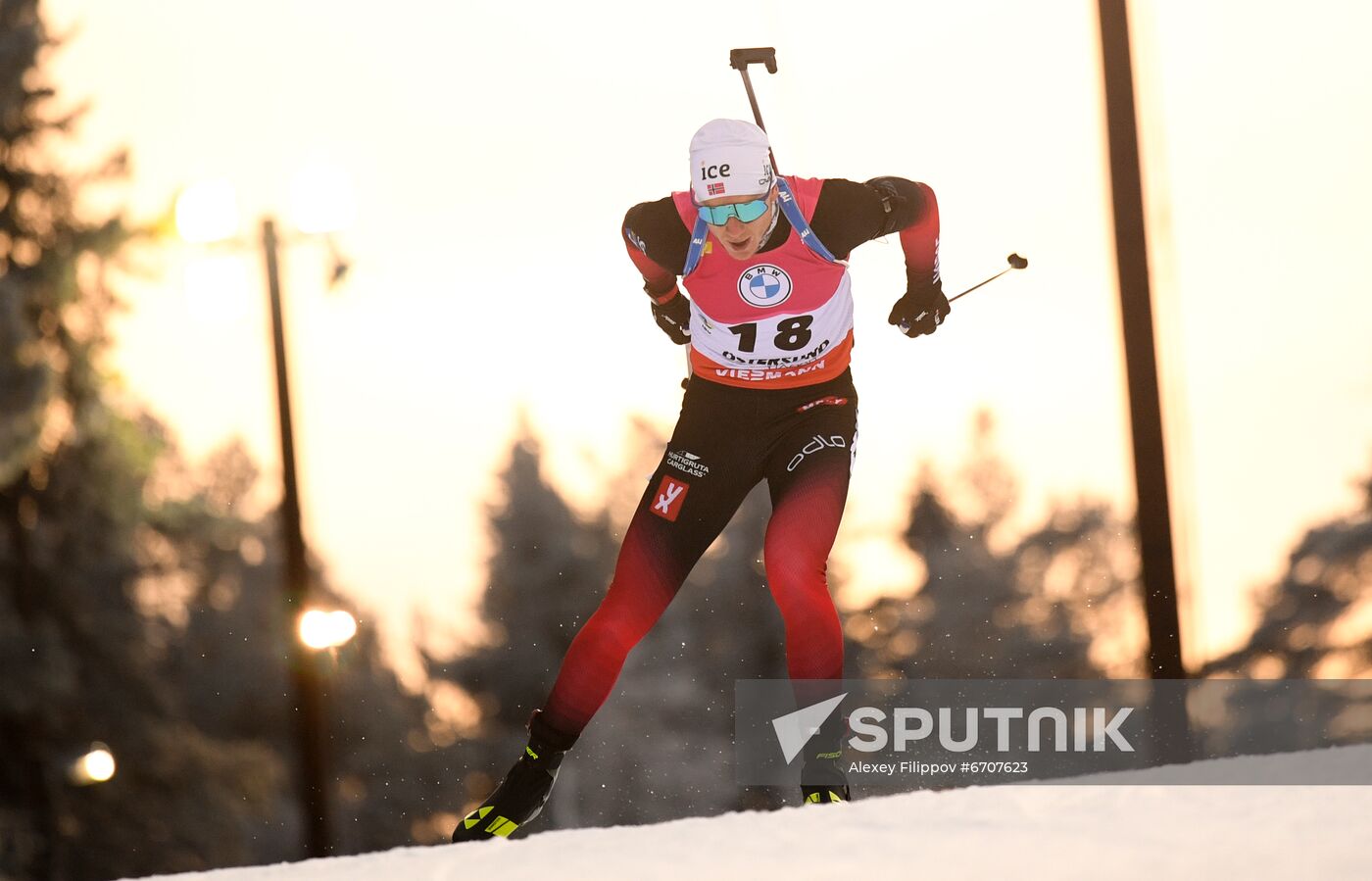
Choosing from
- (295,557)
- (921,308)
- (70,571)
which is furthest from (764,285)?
(70,571)

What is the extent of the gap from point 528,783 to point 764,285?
1.69m

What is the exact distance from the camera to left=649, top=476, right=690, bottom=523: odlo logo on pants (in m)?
4.77

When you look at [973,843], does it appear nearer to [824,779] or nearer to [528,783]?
[824,779]

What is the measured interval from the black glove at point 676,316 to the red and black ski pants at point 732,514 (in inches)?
8.0

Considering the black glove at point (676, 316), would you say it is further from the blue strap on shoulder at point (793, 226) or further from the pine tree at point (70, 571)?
the pine tree at point (70, 571)

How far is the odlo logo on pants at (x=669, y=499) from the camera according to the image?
4766 millimetres

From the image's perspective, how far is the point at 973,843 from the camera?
13.3ft

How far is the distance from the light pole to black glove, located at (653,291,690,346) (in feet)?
12.7

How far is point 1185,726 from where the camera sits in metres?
6.12

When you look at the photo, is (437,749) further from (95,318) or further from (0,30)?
(0,30)

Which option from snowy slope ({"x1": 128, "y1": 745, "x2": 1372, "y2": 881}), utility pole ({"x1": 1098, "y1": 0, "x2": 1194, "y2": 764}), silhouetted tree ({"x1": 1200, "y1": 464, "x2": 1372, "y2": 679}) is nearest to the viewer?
snowy slope ({"x1": 128, "y1": 745, "x2": 1372, "y2": 881})

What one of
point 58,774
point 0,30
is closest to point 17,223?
point 0,30

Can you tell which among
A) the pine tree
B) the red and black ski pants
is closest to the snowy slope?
the red and black ski pants

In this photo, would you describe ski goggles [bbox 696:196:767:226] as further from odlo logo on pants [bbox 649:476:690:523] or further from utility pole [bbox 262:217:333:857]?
utility pole [bbox 262:217:333:857]
